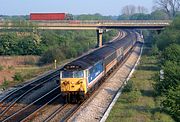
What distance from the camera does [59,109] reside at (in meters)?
25.6

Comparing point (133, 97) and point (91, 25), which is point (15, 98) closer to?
point (133, 97)

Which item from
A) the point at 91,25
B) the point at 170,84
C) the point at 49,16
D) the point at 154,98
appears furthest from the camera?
the point at 49,16

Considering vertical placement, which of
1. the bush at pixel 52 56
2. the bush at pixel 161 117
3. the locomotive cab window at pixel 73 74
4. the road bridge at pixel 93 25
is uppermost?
the road bridge at pixel 93 25

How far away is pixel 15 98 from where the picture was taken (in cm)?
2938

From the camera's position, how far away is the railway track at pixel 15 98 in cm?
2570

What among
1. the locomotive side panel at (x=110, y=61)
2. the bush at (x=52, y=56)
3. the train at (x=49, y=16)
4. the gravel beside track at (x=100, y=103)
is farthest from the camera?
the train at (x=49, y=16)

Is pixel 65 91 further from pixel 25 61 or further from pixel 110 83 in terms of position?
pixel 25 61

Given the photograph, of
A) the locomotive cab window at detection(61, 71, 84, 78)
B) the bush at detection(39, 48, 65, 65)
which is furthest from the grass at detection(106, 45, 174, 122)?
the bush at detection(39, 48, 65, 65)

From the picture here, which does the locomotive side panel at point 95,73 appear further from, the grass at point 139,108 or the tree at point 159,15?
the tree at point 159,15

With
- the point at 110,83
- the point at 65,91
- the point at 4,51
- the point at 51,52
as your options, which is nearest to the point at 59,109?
the point at 65,91

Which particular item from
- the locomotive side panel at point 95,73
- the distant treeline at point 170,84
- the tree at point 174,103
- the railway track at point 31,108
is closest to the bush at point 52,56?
the distant treeline at point 170,84

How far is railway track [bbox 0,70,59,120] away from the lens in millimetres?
25703

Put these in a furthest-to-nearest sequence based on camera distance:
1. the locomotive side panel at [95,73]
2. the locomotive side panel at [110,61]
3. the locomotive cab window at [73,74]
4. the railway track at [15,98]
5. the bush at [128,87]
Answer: the locomotive side panel at [110,61] < the bush at [128,87] < the locomotive side panel at [95,73] < the locomotive cab window at [73,74] < the railway track at [15,98]

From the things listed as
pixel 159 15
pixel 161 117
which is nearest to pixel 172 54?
pixel 161 117
